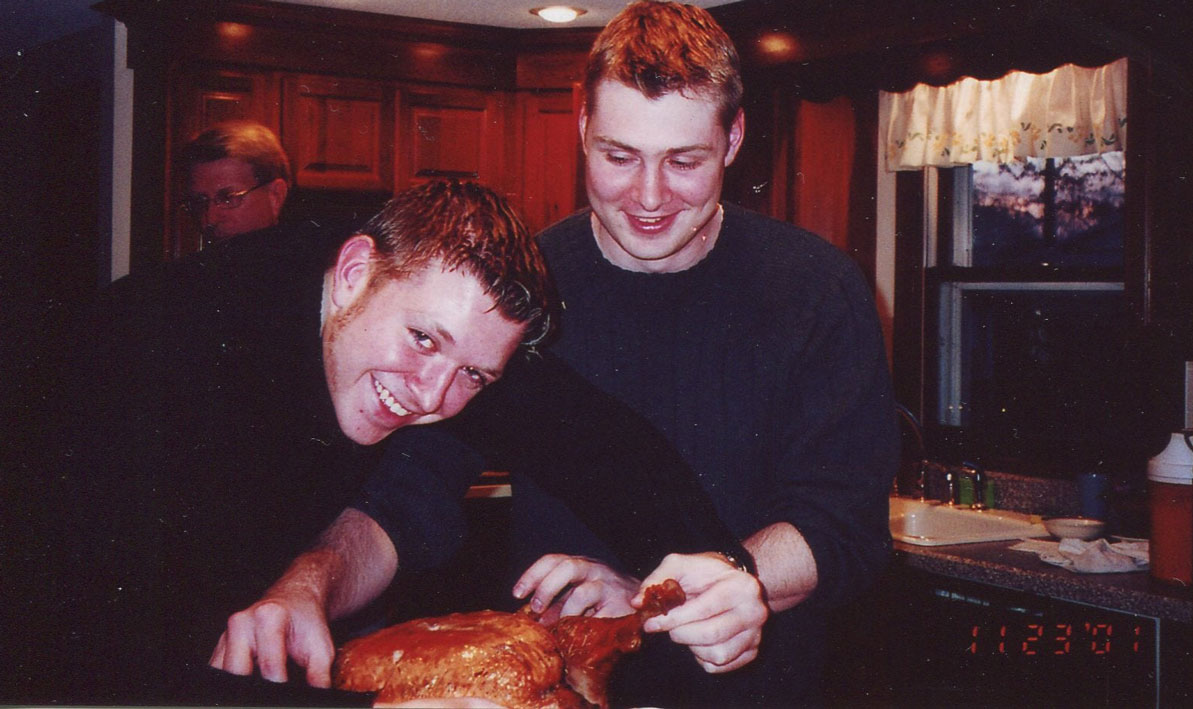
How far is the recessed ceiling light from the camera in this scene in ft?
9.91

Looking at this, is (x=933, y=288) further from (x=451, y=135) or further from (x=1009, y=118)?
(x=451, y=135)

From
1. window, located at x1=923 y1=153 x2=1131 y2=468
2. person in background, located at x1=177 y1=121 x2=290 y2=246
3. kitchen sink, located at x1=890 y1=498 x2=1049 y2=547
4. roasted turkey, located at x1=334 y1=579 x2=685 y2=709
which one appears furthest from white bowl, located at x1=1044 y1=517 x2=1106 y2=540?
person in background, located at x1=177 y1=121 x2=290 y2=246

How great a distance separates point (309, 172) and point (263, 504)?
7.52ft

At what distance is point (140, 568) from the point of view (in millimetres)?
957

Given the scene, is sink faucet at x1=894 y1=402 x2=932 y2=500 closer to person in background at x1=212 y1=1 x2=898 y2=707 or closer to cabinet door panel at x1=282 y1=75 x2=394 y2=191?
person in background at x1=212 y1=1 x2=898 y2=707

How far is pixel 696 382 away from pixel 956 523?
5.54 feet

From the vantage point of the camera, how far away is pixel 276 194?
177cm

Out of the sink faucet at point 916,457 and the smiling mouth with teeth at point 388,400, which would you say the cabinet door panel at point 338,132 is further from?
the smiling mouth with teeth at point 388,400

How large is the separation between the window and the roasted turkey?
6.10 feet

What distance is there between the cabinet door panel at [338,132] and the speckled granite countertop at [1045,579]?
6.46ft

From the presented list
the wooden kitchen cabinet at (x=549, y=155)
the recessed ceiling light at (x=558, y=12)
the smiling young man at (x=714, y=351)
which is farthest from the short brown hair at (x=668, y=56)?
the wooden kitchen cabinet at (x=549, y=155)

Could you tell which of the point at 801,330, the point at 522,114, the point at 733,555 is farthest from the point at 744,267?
the point at 522,114

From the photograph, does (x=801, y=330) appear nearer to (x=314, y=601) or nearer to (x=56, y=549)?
(x=314, y=601)

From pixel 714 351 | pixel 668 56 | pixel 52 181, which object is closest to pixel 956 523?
pixel 714 351
